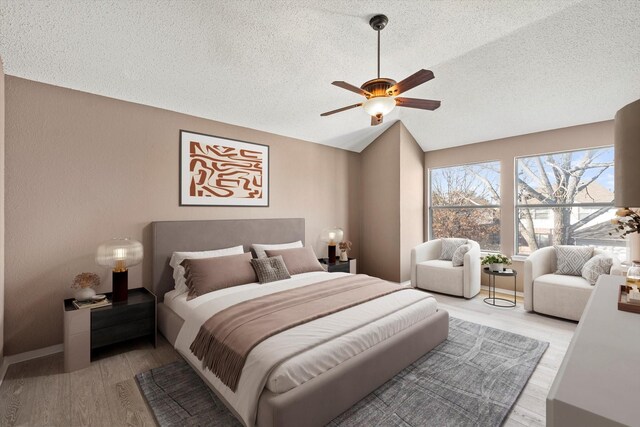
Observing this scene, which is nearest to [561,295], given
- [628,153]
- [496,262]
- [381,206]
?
[496,262]

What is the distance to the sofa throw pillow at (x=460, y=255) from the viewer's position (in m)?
4.55

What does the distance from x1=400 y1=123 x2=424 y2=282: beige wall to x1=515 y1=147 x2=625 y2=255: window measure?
1556mm

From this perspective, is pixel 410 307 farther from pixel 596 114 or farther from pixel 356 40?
pixel 596 114

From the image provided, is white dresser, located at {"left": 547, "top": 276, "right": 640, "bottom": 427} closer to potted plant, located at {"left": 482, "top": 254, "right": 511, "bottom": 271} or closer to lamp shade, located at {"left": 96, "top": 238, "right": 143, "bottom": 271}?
potted plant, located at {"left": 482, "top": 254, "right": 511, "bottom": 271}

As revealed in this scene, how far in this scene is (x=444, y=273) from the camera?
178 inches

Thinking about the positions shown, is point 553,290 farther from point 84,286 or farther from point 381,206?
point 84,286

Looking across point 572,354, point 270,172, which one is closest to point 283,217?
point 270,172

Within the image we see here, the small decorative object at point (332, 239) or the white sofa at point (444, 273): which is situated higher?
the small decorative object at point (332, 239)

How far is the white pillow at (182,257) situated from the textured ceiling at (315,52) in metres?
1.72

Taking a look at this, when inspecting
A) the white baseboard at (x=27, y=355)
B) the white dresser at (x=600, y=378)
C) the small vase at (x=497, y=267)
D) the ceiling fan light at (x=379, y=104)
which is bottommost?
the white baseboard at (x=27, y=355)

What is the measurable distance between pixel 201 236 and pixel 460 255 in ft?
12.5

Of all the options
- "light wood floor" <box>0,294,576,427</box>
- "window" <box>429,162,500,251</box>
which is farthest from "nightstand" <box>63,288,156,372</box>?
"window" <box>429,162,500,251</box>

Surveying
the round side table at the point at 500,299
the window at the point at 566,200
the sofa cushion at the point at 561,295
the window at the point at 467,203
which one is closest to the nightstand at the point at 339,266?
the window at the point at 467,203

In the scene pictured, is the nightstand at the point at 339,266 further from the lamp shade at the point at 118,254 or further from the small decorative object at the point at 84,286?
the small decorative object at the point at 84,286
